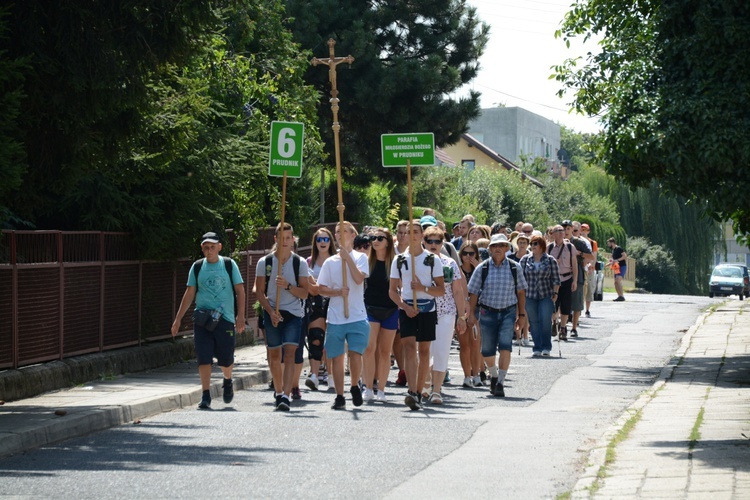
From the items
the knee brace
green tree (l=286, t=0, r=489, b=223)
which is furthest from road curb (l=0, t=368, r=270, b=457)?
green tree (l=286, t=0, r=489, b=223)

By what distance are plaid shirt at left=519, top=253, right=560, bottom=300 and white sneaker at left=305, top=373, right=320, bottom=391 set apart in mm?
4964

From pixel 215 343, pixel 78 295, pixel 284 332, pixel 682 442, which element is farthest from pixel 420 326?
pixel 78 295

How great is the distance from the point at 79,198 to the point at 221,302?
13.6 ft

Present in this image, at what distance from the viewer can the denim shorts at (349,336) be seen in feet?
43.4

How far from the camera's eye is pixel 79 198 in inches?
668

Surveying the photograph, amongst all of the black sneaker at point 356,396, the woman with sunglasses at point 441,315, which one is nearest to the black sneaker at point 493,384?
the woman with sunglasses at point 441,315

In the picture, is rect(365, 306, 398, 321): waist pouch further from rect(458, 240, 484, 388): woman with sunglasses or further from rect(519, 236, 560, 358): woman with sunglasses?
rect(519, 236, 560, 358): woman with sunglasses

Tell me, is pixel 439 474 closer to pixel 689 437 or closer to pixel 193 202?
pixel 689 437

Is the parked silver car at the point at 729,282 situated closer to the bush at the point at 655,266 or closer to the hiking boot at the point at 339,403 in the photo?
the bush at the point at 655,266

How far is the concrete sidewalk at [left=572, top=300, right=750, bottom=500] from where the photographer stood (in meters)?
8.13

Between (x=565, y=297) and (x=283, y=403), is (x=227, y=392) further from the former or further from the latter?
(x=565, y=297)

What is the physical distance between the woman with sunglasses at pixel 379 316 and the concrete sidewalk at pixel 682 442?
267 cm

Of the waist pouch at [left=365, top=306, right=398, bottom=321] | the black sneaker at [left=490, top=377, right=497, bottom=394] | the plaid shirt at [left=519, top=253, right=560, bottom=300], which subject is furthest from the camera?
the plaid shirt at [left=519, top=253, right=560, bottom=300]

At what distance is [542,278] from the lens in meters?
19.3
